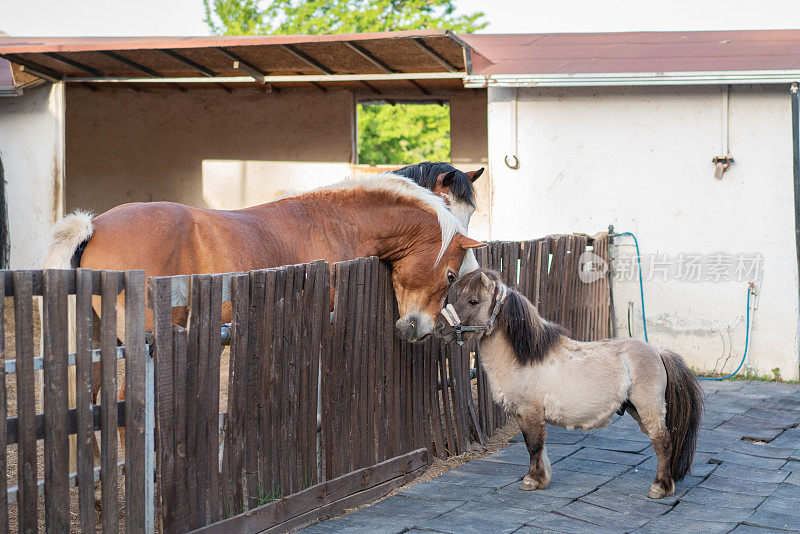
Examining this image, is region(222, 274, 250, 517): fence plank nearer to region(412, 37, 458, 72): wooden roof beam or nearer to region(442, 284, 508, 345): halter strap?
region(442, 284, 508, 345): halter strap

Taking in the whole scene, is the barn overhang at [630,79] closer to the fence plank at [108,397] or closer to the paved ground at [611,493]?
the paved ground at [611,493]

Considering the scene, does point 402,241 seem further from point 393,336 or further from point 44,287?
point 44,287

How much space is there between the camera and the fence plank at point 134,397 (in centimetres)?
311

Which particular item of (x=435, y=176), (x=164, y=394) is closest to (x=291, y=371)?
(x=164, y=394)

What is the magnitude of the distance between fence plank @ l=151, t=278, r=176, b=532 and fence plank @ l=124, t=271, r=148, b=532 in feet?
0.19

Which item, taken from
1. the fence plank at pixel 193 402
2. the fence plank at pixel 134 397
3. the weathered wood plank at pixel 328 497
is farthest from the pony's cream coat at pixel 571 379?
the fence plank at pixel 134 397

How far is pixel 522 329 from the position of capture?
14.3 feet

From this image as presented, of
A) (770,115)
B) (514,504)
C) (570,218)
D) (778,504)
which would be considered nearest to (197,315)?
(514,504)

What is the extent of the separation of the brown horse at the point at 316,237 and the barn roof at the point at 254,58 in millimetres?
2648

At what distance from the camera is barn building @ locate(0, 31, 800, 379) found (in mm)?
7844

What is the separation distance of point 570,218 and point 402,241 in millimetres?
4029

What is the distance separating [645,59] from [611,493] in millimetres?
5132

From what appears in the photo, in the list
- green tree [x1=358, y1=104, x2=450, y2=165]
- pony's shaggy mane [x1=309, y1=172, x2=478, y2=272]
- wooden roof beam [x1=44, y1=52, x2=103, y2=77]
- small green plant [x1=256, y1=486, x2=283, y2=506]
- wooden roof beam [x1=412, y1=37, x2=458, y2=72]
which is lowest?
small green plant [x1=256, y1=486, x2=283, y2=506]

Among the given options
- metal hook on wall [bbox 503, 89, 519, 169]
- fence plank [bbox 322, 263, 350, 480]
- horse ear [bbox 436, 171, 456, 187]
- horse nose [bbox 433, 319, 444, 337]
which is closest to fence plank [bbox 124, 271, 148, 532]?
fence plank [bbox 322, 263, 350, 480]
